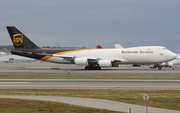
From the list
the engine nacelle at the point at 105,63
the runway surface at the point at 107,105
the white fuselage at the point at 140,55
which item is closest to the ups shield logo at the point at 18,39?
the white fuselage at the point at 140,55

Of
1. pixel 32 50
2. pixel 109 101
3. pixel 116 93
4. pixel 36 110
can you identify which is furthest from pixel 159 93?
pixel 32 50

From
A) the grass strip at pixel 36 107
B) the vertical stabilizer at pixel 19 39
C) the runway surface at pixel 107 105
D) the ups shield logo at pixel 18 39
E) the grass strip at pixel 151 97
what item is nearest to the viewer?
the grass strip at pixel 36 107

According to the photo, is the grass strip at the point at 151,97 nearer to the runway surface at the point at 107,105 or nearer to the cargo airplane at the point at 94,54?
the runway surface at the point at 107,105

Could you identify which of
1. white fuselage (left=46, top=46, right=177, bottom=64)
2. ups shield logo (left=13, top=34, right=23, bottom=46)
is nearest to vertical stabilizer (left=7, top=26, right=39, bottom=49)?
ups shield logo (left=13, top=34, right=23, bottom=46)

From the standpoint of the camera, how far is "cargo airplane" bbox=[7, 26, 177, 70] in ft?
176

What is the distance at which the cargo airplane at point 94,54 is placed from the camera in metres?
53.5

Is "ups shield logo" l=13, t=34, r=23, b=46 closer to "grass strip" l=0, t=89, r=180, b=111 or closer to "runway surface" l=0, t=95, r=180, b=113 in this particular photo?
"grass strip" l=0, t=89, r=180, b=111

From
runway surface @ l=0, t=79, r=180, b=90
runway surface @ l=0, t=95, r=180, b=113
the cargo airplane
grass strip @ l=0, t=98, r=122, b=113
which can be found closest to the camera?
grass strip @ l=0, t=98, r=122, b=113

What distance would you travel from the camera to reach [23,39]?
55969mm

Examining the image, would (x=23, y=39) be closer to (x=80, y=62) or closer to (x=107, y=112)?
(x=80, y=62)

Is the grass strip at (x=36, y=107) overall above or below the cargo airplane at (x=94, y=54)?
below

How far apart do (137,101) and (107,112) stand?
482 centimetres

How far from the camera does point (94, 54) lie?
2185 inches

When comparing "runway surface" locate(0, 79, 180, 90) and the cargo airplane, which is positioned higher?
the cargo airplane
